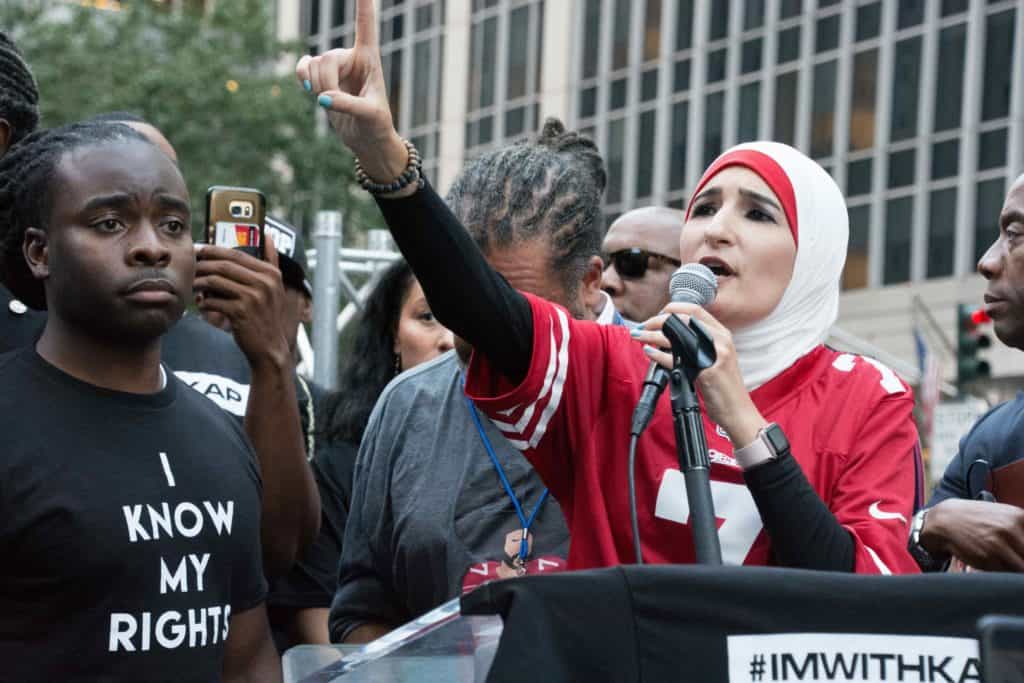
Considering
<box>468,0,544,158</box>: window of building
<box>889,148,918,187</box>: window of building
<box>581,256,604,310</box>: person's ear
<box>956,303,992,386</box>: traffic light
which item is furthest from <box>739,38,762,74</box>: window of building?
<box>581,256,604,310</box>: person's ear

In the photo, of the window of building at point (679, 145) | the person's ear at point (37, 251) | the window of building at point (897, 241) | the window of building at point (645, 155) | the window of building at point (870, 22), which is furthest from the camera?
the window of building at point (645, 155)

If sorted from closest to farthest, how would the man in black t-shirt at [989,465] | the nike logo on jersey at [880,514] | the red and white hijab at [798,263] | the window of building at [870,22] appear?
1. the man in black t-shirt at [989,465]
2. the nike logo on jersey at [880,514]
3. the red and white hijab at [798,263]
4. the window of building at [870,22]

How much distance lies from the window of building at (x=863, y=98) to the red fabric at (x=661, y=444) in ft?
96.5

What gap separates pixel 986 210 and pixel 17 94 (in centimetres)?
2744

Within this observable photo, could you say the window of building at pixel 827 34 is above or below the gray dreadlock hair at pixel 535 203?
above

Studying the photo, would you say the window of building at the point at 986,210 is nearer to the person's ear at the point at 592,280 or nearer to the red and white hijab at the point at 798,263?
the person's ear at the point at 592,280

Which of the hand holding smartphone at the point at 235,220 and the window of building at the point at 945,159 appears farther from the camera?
the window of building at the point at 945,159

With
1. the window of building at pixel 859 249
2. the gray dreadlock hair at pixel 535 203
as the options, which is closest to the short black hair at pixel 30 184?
the gray dreadlock hair at pixel 535 203

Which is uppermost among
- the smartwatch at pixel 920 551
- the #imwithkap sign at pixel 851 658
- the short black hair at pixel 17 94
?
the short black hair at pixel 17 94

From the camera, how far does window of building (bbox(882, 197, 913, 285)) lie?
3155 centimetres

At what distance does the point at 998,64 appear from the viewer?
29.6 metres

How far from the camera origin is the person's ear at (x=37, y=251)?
11.2 ft

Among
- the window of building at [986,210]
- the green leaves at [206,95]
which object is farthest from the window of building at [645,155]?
the green leaves at [206,95]

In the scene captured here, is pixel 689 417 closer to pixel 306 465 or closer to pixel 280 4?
pixel 306 465
